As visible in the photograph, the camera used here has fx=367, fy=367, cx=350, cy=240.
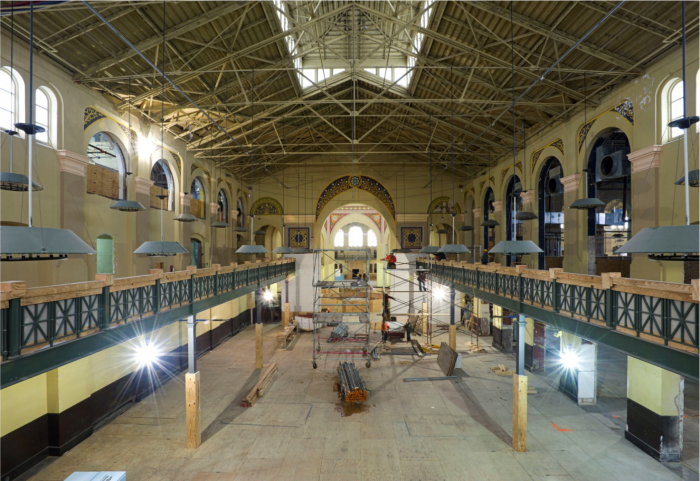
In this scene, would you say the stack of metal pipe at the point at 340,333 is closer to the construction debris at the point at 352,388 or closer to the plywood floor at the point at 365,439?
the plywood floor at the point at 365,439

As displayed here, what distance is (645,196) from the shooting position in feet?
28.6

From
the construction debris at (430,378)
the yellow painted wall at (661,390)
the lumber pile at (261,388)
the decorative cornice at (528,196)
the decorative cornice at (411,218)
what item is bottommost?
the construction debris at (430,378)

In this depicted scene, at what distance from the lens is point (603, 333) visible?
5.84 m

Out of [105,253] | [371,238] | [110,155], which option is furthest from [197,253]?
[371,238]

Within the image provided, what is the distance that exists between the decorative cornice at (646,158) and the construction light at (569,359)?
5.34m

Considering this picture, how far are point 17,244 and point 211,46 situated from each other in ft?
27.3

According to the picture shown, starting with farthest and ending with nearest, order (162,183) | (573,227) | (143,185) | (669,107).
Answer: (162,183), (143,185), (573,227), (669,107)

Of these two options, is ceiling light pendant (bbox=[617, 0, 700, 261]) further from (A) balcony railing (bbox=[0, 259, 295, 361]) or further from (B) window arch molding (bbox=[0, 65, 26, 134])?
(B) window arch molding (bbox=[0, 65, 26, 134])

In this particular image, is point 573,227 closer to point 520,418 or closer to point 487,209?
point 520,418

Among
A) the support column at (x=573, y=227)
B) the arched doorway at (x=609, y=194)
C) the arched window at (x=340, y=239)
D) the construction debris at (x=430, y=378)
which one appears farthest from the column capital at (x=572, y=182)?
the arched window at (x=340, y=239)

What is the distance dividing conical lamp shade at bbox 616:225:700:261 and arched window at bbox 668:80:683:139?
586cm

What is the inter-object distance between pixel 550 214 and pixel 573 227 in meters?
6.82

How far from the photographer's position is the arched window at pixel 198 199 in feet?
53.0

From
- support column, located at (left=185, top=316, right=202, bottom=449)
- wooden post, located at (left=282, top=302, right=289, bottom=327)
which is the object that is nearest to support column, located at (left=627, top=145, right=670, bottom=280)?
support column, located at (left=185, top=316, right=202, bottom=449)
